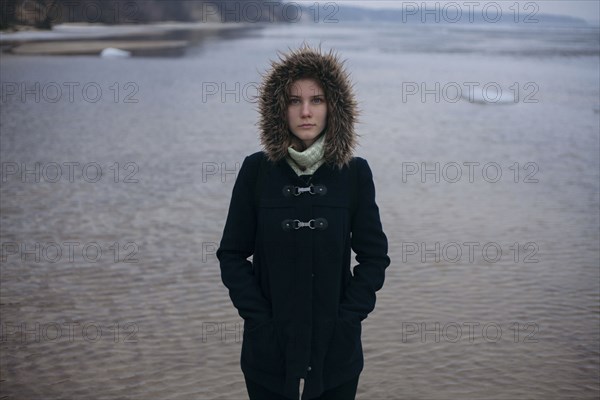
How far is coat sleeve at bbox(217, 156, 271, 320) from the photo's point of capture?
2.49m

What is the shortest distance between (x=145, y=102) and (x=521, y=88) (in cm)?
1275

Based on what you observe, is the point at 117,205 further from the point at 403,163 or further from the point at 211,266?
the point at 403,163

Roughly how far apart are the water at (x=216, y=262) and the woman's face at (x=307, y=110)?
2711 millimetres

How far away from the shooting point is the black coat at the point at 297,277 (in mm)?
2451

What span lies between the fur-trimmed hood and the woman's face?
0.05ft

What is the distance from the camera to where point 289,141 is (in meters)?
2.52
